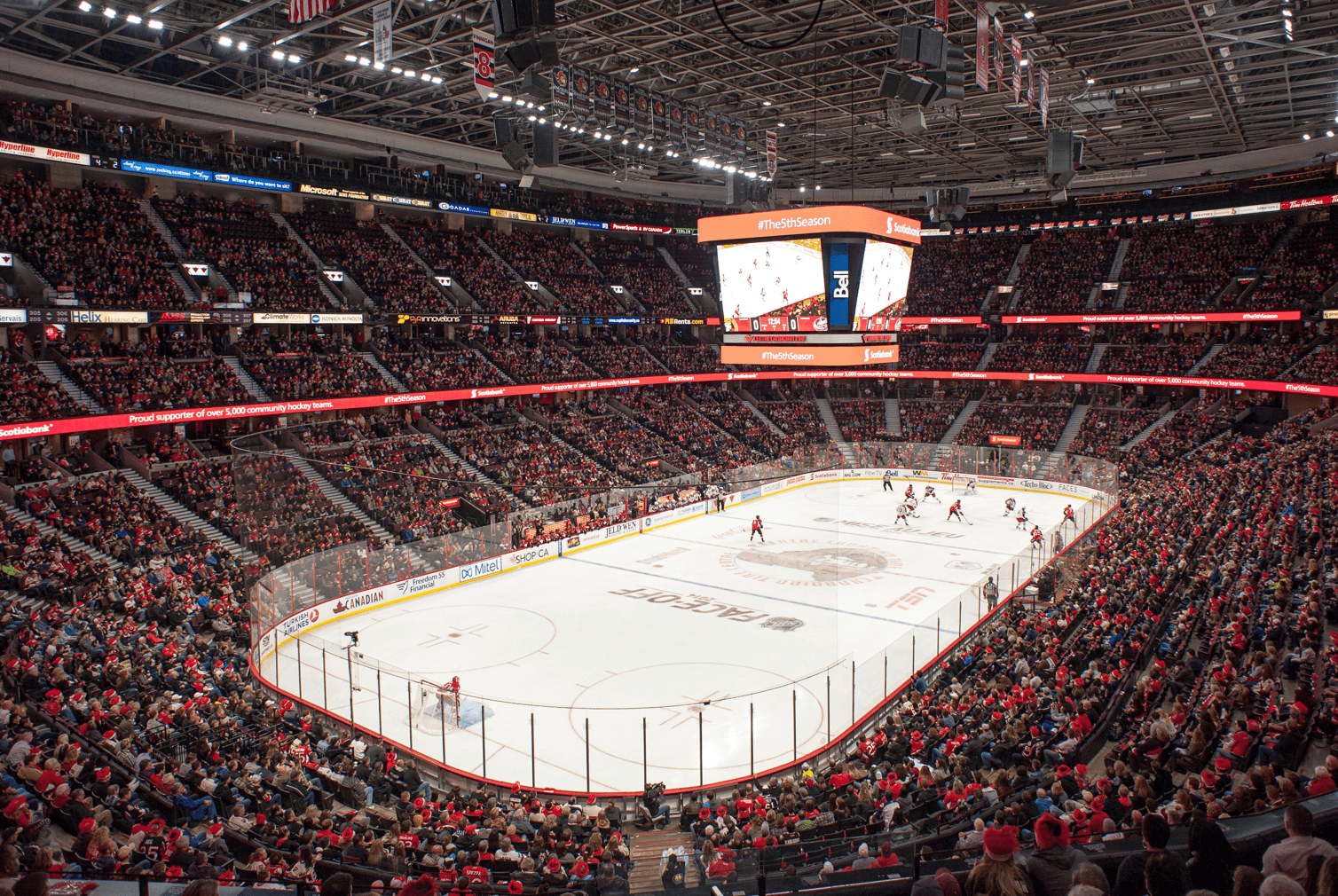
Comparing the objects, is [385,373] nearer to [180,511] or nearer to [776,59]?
[180,511]

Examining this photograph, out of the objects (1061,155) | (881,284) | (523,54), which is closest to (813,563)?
(881,284)

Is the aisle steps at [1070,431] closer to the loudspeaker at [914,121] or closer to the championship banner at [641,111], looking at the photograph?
the championship banner at [641,111]

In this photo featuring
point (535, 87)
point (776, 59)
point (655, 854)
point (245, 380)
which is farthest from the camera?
point (245, 380)

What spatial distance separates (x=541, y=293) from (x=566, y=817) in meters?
39.3

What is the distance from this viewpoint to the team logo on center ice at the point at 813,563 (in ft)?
89.7

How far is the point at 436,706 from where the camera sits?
16062 millimetres

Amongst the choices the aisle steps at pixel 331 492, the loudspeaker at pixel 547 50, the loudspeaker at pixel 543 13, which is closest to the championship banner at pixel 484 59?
the loudspeaker at pixel 547 50

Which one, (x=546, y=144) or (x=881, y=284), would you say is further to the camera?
(x=881, y=284)

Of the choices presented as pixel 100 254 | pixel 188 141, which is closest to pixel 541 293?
pixel 188 141

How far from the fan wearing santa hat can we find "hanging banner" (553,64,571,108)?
72.9ft

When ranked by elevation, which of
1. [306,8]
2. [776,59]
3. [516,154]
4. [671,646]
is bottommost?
[671,646]

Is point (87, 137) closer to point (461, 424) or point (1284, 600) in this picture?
point (461, 424)

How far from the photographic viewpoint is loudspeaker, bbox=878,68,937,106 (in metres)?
14.0

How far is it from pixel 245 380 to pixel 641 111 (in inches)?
718
